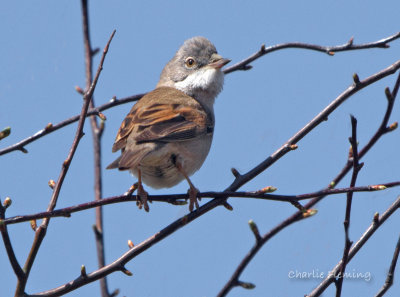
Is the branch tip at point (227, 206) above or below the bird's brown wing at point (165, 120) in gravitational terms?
below

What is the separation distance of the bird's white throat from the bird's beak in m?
0.07

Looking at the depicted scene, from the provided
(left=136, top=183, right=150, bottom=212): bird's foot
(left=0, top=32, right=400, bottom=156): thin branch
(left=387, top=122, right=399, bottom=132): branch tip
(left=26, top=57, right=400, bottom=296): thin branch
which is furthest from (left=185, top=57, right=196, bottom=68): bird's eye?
(left=387, top=122, right=399, bottom=132): branch tip

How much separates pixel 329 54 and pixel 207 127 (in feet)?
4.63

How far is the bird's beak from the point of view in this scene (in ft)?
20.9

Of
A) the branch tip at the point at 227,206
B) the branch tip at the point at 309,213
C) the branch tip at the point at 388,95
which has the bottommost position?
the branch tip at the point at 309,213

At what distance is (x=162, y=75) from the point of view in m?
7.39

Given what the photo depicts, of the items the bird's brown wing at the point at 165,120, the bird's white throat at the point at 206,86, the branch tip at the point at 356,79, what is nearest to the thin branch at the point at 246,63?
the bird's brown wing at the point at 165,120

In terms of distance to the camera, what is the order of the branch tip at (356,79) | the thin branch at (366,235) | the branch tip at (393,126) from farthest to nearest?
1. the branch tip at (356,79)
2. the branch tip at (393,126)
3. the thin branch at (366,235)

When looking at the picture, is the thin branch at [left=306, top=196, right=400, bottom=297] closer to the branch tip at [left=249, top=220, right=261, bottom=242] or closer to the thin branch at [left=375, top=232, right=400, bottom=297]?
the thin branch at [left=375, top=232, right=400, bottom=297]

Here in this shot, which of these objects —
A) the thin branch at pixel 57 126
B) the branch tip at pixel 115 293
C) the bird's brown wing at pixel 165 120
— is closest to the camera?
the thin branch at pixel 57 126

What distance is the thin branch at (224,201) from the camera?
140 inches

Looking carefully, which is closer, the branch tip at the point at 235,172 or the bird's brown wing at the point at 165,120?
the branch tip at the point at 235,172

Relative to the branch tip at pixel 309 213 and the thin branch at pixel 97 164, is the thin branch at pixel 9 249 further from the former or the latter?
the branch tip at pixel 309 213

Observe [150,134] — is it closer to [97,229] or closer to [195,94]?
[97,229]
